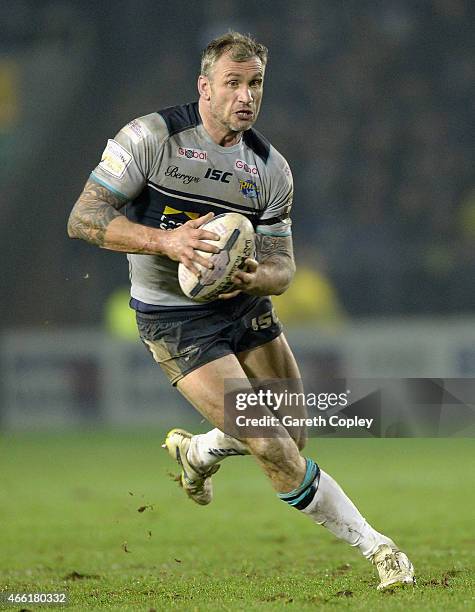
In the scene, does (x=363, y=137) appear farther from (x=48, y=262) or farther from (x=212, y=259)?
(x=212, y=259)

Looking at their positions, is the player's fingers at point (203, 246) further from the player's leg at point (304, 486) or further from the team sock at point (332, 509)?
the team sock at point (332, 509)

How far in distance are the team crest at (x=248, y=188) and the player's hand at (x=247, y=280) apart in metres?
0.50

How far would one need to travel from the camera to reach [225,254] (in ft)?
16.0

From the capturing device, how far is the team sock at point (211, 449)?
583 cm

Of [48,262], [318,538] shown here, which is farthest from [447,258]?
[318,538]

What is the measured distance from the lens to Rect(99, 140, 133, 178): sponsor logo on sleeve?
16.8ft

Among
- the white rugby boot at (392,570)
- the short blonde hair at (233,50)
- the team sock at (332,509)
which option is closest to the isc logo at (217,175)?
the short blonde hair at (233,50)

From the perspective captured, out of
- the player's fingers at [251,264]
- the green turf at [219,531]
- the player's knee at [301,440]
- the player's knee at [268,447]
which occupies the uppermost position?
the player's fingers at [251,264]

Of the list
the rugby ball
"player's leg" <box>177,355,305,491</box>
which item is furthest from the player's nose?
"player's leg" <box>177,355,305,491</box>

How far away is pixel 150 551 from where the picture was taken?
6645 mm

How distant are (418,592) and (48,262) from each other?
1487cm

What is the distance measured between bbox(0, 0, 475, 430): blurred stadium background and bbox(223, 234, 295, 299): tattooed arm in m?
11.3

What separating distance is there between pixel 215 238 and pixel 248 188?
692mm

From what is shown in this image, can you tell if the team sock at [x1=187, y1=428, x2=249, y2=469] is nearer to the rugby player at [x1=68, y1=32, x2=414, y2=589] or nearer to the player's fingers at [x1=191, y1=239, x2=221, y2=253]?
the rugby player at [x1=68, y1=32, x2=414, y2=589]
